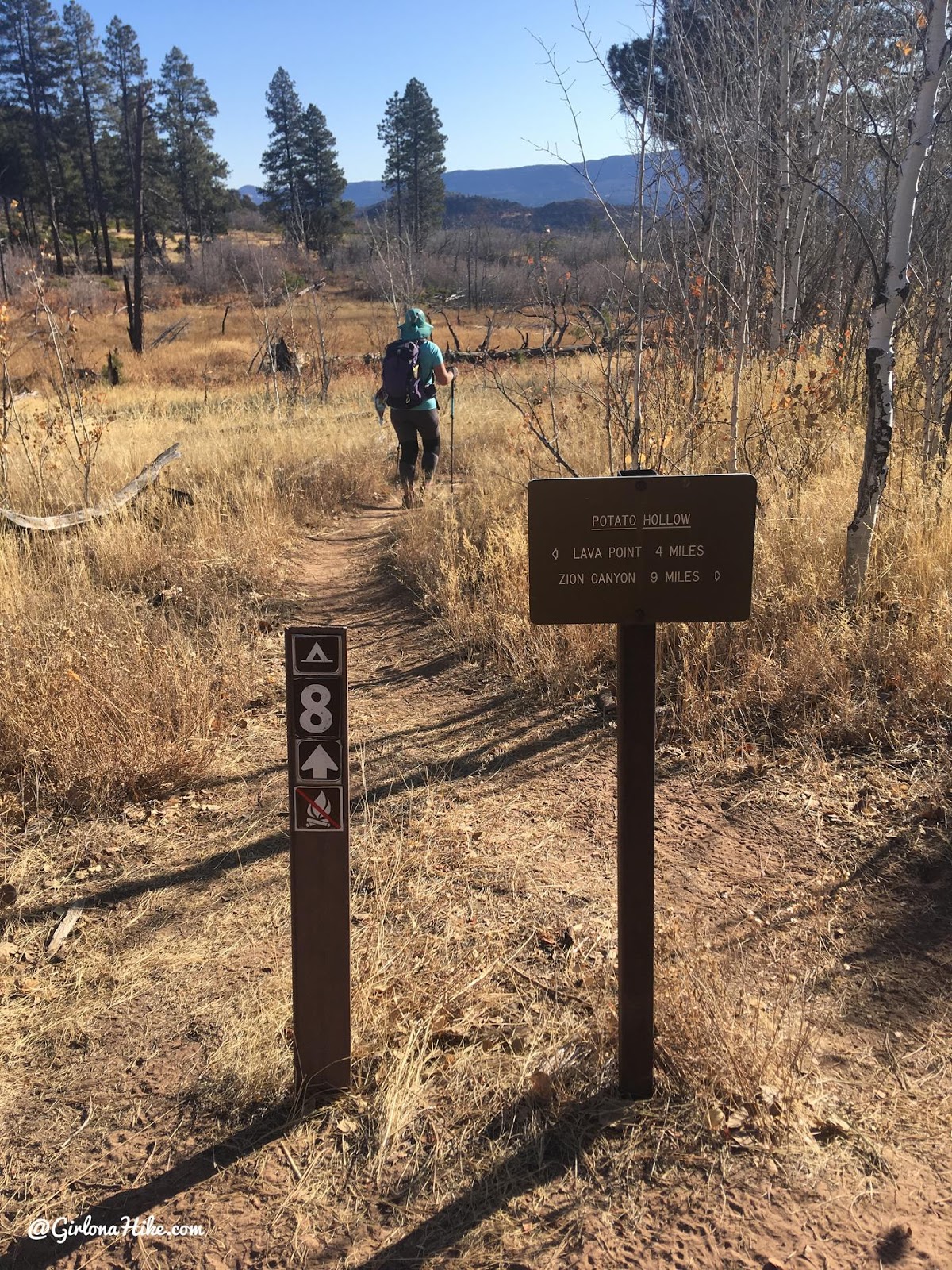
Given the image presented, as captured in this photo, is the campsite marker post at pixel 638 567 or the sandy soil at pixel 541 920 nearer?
the sandy soil at pixel 541 920

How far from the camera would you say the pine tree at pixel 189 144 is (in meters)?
51.8

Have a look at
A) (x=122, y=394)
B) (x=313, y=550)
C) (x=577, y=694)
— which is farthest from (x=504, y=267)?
(x=577, y=694)

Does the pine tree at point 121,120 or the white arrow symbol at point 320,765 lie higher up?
the pine tree at point 121,120

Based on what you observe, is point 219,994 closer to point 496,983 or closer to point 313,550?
point 496,983

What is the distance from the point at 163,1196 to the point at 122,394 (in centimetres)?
2207

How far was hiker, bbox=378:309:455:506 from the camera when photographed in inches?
314

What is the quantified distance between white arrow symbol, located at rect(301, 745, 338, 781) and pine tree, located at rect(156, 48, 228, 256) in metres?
54.3

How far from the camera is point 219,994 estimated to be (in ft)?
8.50

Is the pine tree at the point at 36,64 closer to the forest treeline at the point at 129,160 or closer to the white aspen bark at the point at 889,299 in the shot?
the forest treeline at the point at 129,160

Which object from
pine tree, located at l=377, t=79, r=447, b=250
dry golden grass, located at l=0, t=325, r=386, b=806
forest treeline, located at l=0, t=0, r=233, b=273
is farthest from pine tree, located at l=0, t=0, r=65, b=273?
dry golden grass, located at l=0, t=325, r=386, b=806

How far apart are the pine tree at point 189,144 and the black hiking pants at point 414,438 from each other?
4765 centimetres

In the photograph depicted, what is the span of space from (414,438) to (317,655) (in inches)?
267

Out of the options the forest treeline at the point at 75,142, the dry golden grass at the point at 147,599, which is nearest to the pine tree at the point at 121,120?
the forest treeline at the point at 75,142

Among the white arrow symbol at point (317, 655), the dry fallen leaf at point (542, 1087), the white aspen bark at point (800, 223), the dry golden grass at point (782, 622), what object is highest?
the white aspen bark at point (800, 223)
